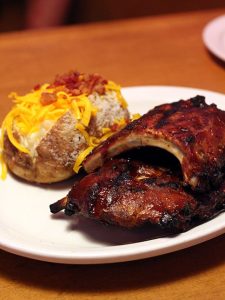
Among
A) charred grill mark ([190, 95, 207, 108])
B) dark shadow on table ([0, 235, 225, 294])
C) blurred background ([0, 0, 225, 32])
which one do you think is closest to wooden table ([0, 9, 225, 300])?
dark shadow on table ([0, 235, 225, 294])

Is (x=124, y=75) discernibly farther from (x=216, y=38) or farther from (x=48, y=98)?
(x=48, y=98)

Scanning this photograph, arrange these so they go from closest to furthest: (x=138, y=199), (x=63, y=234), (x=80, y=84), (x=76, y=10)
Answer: (x=138, y=199), (x=63, y=234), (x=80, y=84), (x=76, y=10)

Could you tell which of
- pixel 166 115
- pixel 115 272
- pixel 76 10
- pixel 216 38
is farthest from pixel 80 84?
pixel 76 10

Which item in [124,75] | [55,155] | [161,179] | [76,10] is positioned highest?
[161,179]

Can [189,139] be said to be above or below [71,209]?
above

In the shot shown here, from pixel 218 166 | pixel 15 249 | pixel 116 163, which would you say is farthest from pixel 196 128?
pixel 15 249
